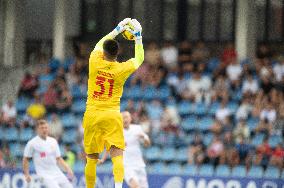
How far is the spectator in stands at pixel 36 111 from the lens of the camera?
2589 centimetres

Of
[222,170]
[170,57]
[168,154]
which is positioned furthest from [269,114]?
[170,57]

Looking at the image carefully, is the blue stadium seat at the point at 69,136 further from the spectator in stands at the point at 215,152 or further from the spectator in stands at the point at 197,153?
the spectator in stands at the point at 215,152

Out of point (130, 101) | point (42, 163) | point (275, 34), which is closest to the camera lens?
point (42, 163)

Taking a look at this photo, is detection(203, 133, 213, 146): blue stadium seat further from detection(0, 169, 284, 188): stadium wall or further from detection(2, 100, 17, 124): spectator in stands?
detection(2, 100, 17, 124): spectator in stands

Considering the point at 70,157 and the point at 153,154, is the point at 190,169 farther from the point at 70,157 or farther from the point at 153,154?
the point at 70,157

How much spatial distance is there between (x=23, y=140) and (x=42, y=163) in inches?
354

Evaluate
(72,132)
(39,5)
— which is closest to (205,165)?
(72,132)

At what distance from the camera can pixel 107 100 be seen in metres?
12.7

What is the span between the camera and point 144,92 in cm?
2528

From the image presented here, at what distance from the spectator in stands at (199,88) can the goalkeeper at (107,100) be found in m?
11.6

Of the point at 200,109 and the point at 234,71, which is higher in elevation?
the point at 234,71

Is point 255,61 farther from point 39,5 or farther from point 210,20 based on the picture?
point 39,5

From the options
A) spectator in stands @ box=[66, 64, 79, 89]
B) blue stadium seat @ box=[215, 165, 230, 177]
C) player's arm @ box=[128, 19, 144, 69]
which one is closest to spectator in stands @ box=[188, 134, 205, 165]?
blue stadium seat @ box=[215, 165, 230, 177]

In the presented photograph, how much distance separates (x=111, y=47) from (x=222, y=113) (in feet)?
36.9
